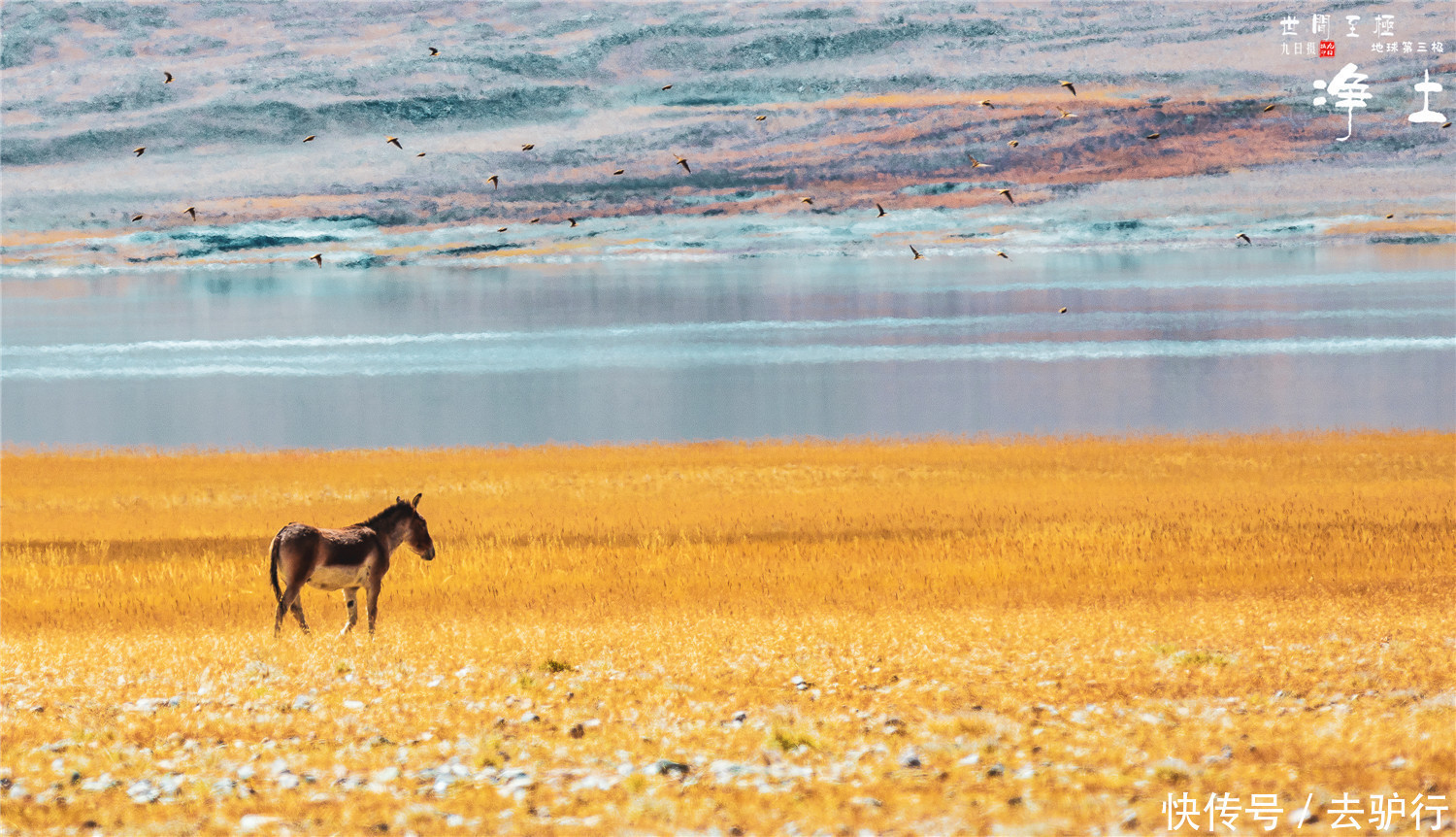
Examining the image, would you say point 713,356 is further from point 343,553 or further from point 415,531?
point 343,553

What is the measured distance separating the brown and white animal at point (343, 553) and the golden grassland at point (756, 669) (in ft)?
2.34

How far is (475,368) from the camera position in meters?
134

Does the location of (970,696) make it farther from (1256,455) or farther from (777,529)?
(1256,455)

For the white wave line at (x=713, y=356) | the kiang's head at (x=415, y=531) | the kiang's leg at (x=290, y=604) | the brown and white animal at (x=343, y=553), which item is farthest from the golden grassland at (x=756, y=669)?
the white wave line at (x=713, y=356)

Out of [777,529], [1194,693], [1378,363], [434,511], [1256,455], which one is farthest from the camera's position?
[1378,363]

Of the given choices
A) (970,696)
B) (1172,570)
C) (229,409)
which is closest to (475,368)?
(229,409)

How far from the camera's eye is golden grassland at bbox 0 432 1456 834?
1291cm

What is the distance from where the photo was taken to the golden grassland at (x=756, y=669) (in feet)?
42.4

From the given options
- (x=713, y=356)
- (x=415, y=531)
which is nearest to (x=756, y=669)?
(x=415, y=531)

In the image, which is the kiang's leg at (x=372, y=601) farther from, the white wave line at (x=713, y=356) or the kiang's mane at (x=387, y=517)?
the white wave line at (x=713, y=356)

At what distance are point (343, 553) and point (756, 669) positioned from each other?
18.2 feet

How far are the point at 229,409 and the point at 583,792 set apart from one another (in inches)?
3814

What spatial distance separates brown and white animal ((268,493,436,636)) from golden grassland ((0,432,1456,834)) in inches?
28.0

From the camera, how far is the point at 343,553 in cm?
2012
